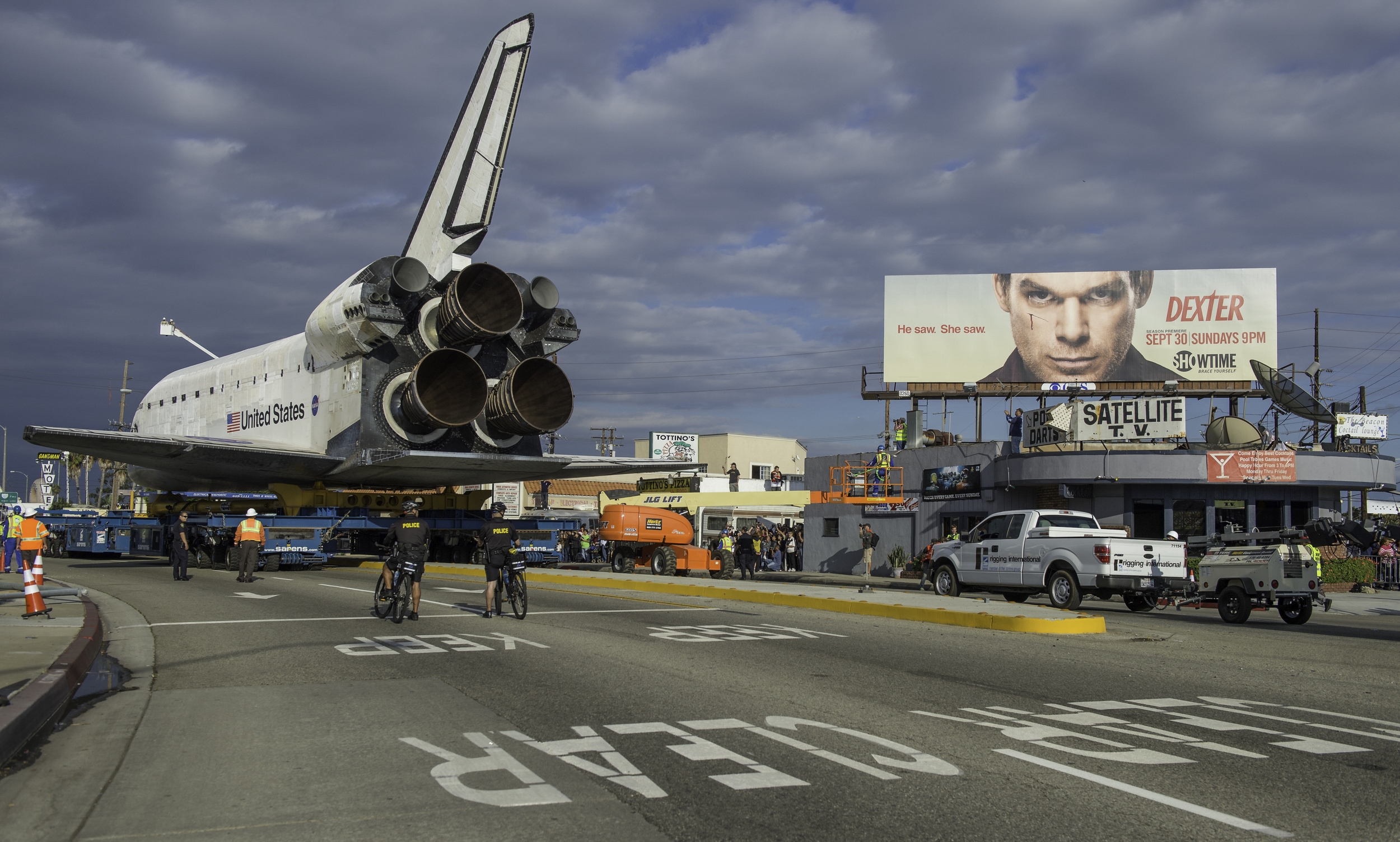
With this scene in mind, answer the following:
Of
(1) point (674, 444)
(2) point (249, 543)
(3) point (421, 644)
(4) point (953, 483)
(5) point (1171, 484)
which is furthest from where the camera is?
(1) point (674, 444)

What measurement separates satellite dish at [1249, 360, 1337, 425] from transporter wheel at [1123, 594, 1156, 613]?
20012 mm

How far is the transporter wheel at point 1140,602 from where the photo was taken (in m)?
19.4

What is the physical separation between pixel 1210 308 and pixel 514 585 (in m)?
36.7

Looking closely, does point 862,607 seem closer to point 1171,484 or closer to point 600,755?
point 600,755

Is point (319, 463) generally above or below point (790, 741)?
above

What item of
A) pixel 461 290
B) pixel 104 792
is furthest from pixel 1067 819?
pixel 461 290

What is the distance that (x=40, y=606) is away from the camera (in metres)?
13.5

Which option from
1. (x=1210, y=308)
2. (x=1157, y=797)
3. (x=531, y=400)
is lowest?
(x=1157, y=797)

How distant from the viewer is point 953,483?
116 feet

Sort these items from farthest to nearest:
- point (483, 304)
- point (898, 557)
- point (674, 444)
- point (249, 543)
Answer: point (674, 444), point (898, 557), point (483, 304), point (249, 543)

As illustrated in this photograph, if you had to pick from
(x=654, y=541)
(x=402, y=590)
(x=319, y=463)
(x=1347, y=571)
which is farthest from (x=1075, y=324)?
(x=402, y=590)

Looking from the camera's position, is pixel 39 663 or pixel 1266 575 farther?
pixel 1266 575

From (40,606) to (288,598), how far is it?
4.54 metres

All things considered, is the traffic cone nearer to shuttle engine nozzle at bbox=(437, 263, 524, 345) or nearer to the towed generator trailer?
shuttle engine nozzle at bbox=(437, 263, 524, 345)
